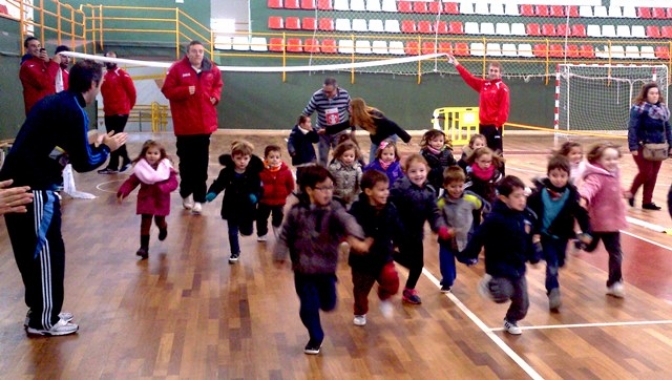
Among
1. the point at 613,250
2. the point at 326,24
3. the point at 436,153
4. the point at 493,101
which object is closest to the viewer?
the point at 613,250

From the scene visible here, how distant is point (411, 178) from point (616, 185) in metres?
1.64

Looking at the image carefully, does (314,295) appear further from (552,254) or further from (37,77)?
(37,77)

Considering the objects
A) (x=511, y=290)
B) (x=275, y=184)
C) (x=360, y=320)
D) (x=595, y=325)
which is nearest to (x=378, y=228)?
(x=360, y=320)

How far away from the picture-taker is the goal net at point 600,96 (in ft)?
72.1

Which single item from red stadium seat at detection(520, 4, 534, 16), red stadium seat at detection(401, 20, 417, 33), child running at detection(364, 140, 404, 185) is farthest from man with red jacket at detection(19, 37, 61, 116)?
red stadium seat at detection(520, 4, 534, 16)

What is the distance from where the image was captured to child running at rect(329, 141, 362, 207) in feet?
21.6

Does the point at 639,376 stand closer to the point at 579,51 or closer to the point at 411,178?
the point at 411,178

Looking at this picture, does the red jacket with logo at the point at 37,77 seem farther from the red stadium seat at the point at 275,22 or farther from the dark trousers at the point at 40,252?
the red stadium seat at the point at 275,22

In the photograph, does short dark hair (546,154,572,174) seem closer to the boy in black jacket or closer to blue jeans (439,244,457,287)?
the boy in black jacket

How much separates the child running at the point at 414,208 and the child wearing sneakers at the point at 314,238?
0.81 m

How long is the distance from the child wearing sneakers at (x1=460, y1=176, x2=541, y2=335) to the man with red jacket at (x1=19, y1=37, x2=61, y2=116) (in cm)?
804

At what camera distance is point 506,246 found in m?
4.67

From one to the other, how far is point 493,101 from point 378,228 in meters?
5.73

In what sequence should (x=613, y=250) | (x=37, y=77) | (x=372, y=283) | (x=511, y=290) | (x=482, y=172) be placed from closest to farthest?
(x=511, y=290)
(x=372, y=283)
(x=613, y=250)
(x=482, y=172)
(x=37, y=77)
